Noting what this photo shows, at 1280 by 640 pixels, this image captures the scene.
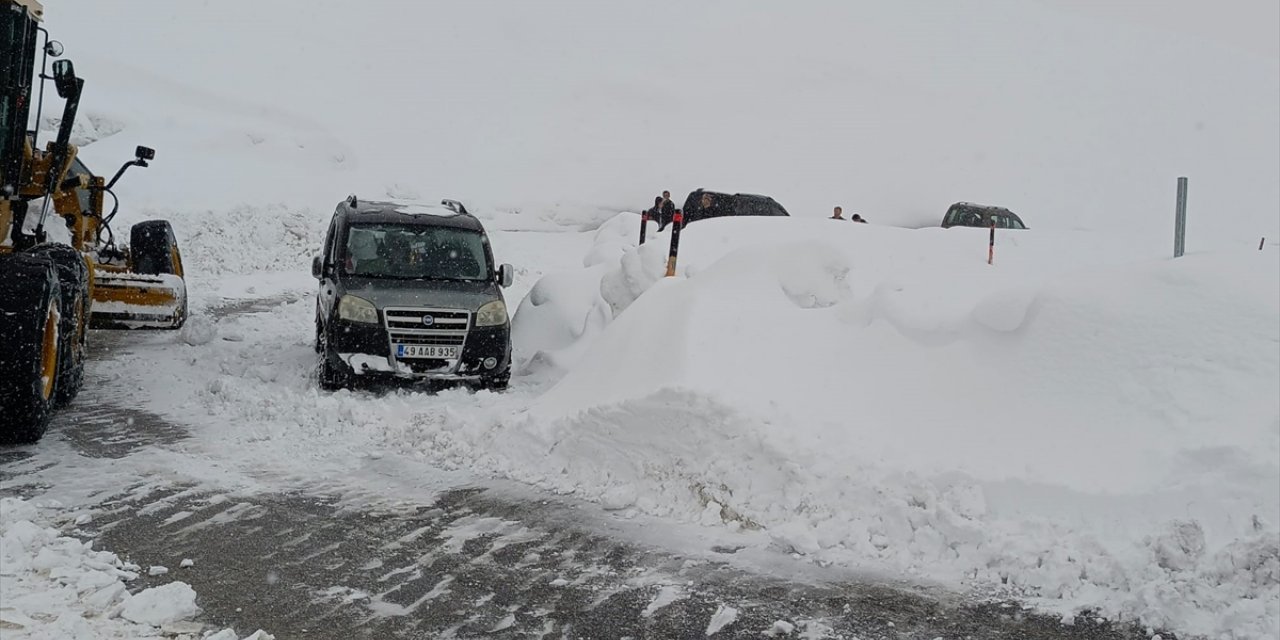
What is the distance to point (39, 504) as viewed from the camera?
6012mm

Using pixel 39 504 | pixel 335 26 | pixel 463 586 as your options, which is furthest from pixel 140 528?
pixel 335 26

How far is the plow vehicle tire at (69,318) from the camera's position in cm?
804

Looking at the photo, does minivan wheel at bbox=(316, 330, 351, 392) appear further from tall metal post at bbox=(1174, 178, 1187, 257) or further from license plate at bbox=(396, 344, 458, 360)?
tall metal post at bbox=(1174, 178, 1187, 257)

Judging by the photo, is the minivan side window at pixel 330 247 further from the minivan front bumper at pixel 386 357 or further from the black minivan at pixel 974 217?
the black minivan at pixel 974 217

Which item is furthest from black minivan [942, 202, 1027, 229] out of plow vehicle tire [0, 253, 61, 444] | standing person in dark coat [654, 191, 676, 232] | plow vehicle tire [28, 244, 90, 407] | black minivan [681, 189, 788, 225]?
plow vehicle tire [0, 253, 61, 444]

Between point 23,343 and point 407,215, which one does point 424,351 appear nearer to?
point 407,215

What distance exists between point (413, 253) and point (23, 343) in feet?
14.9

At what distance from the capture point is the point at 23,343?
268 inches

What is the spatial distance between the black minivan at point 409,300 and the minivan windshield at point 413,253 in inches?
0.4

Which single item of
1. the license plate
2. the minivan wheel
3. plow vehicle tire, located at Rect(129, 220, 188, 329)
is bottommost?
the minivan wheel

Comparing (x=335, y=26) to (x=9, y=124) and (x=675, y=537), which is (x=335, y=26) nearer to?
(x=9, y=124)

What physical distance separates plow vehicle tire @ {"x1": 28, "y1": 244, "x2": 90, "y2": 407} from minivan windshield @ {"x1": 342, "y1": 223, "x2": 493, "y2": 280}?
2552mm

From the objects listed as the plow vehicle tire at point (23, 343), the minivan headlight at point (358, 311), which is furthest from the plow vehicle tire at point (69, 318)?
the minivan headlight at point (358, 311)

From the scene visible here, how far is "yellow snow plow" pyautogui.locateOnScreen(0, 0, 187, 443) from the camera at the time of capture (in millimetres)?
6902
